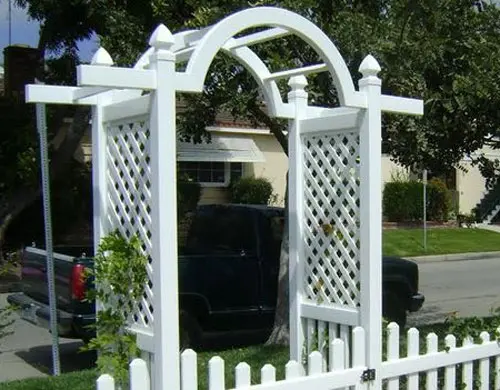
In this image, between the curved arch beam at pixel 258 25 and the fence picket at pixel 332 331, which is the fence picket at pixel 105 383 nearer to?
the curved arch beam at pixel 258 25

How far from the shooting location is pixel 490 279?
56.7 feet

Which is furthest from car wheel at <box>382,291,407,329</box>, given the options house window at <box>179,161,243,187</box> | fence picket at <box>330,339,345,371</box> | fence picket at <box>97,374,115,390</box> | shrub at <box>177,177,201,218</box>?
house window at <box>179,161,243,187</box>

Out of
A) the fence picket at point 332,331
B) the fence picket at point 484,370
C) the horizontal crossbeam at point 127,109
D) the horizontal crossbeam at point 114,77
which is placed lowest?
the fence picket at point 484,370

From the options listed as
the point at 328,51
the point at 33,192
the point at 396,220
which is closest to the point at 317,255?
the point at 328,51

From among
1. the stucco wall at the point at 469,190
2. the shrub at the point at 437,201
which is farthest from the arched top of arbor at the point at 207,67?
the stucco wall at the point at 469,190

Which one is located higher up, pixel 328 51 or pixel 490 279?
pixel 328 51

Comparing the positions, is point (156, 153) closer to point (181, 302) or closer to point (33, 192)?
point (181, 302)

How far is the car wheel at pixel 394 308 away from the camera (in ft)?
30.7

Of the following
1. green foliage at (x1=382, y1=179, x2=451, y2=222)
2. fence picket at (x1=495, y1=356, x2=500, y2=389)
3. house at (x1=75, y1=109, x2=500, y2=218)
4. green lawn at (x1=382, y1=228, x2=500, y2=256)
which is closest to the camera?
fence picket at (x1=495, y1=356, x2=500, y2=389)

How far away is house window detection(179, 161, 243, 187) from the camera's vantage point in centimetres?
2408

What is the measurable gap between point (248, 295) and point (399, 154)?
2394 mm

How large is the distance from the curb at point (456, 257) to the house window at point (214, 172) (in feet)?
22.3

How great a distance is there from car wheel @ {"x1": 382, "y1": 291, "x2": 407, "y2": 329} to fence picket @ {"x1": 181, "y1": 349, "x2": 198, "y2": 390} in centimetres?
588

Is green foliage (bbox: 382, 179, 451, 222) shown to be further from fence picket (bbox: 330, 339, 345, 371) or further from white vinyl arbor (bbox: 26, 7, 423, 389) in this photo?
fence picket (bbox: 330, 339, 345, 371)
